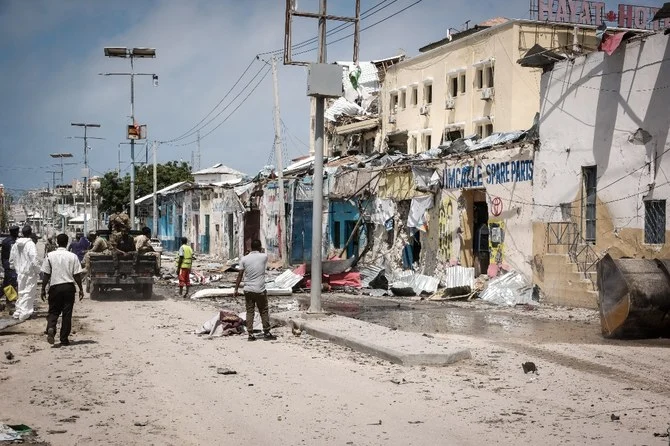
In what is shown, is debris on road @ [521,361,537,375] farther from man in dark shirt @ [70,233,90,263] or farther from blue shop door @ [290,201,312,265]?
blue shop door @ [290,201,312,265]

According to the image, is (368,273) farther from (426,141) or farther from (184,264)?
(426,141)

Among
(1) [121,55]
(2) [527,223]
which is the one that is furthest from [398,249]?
(1) [121,55]

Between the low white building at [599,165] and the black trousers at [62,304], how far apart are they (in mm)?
12262

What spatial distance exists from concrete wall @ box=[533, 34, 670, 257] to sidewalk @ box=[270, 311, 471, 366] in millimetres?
7482

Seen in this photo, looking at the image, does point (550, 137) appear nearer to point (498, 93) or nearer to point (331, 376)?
point (331, 376)

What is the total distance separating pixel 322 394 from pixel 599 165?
43.3ft

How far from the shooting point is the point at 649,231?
18.3 m

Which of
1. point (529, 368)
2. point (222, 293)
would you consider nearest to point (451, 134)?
point (222, 293)

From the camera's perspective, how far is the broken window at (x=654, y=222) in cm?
1800

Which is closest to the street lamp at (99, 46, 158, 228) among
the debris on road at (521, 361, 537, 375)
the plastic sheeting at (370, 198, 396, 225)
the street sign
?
the street sign

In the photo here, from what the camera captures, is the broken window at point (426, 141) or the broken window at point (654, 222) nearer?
the broken window at point (654, 222)

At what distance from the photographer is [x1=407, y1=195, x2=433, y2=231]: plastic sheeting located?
28.3 m

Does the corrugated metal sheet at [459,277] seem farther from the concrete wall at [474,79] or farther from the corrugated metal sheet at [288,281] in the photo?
the concrete wall at [474,79]

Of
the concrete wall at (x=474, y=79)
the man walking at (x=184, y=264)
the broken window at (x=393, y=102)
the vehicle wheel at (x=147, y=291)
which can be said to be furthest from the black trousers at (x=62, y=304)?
the broken window at (x=393, y=102)
